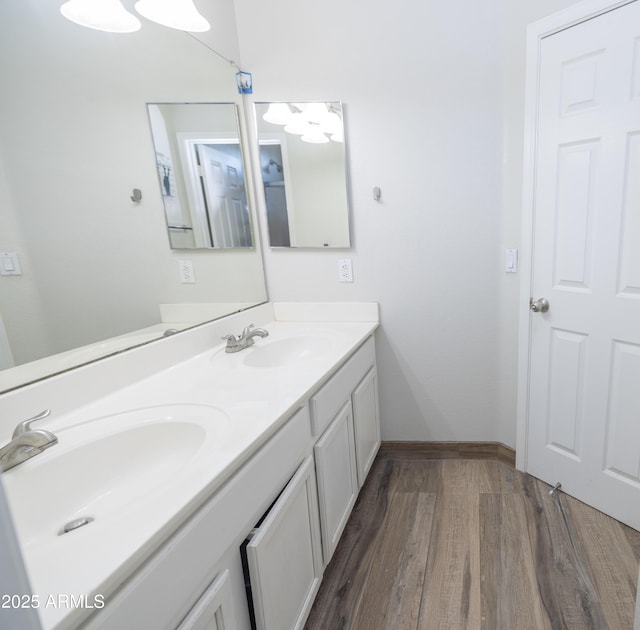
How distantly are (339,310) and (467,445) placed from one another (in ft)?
3.48

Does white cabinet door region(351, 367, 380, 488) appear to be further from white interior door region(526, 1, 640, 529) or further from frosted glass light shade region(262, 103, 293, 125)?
frosted glass light shade region(262, 103, 293, 125)

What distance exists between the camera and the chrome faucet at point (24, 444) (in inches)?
30.9

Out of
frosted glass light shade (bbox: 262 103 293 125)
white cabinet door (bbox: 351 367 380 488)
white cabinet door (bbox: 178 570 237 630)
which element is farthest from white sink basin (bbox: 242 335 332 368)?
frosted glass light shade (bbox: 262 103 293 125)

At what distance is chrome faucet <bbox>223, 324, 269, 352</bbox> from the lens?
1.63 meters

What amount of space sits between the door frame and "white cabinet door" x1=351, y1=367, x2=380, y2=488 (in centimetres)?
72

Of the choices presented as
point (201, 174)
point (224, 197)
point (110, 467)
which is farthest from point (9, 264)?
point (224, 197)

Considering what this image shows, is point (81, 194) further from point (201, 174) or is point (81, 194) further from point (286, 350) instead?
point (286, 350)

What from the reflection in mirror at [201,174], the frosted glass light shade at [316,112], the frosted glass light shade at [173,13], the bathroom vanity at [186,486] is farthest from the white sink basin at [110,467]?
the frosted glass light shade at [316,112]

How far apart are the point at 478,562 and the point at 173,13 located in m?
2.43

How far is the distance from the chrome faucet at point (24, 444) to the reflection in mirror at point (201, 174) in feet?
2.90

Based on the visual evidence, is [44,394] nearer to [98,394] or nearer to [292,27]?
[98,394]

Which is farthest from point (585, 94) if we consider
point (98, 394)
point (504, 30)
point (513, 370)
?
point (98, 394)

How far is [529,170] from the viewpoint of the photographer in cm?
169

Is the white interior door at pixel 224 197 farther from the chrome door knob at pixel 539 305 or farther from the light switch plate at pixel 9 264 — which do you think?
the chrome door knob at pixel 539 305
